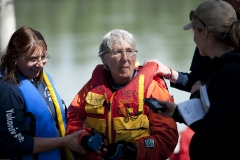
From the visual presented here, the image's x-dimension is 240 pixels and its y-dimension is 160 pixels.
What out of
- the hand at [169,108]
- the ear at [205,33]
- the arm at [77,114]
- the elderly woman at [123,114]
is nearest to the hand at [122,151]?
the elderly woman at [123,114]

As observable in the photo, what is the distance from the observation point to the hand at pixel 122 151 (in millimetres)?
3398

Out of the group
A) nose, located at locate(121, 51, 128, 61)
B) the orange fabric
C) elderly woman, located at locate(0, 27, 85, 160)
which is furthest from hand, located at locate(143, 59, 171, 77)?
elderly woman, located at locate(0, 27, 85, 160)

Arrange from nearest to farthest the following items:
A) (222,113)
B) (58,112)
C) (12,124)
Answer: (222,113)
(12,124)
(58,112)

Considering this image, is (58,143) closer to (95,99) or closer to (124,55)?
(95,99)

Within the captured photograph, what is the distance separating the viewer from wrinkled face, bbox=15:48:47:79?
11.4 ft

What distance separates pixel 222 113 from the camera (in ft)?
8.63

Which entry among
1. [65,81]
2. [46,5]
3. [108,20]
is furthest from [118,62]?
[46,5]

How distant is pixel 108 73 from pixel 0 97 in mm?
832

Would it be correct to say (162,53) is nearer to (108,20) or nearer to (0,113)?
(108,20)

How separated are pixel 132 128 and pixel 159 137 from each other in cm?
19

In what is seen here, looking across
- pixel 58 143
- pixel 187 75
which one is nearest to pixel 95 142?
pixel 58 143

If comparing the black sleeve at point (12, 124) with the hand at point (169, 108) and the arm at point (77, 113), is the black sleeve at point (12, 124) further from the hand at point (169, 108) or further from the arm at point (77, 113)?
the hand at point (169, 108)

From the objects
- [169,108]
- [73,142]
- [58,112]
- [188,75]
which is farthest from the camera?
[188,75]

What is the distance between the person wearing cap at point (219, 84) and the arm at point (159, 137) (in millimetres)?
562
